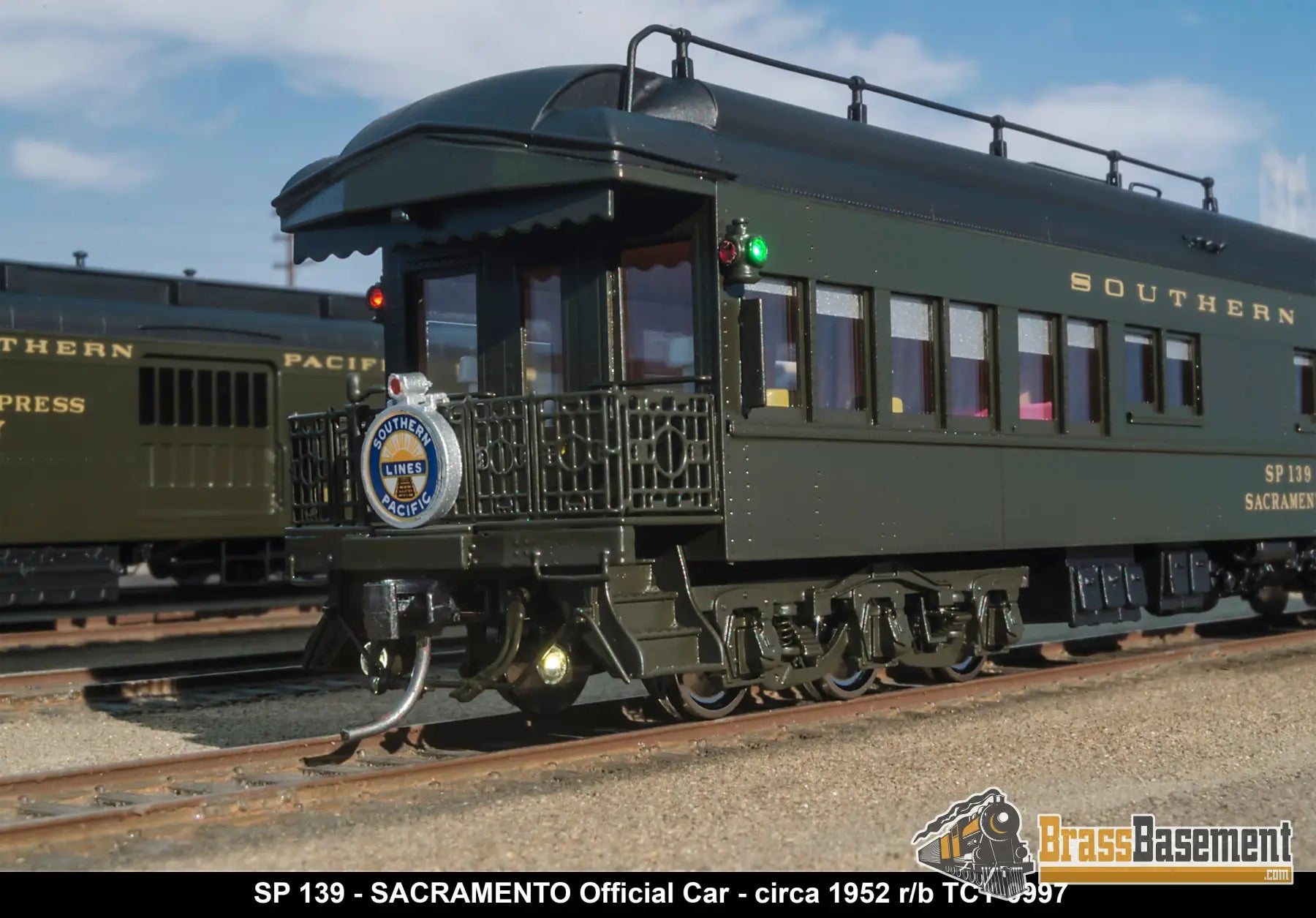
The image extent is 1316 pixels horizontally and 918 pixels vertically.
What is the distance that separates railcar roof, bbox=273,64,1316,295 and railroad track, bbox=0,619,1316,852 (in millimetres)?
3003

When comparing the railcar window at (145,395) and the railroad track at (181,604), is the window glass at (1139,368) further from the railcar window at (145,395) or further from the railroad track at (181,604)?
the railcar window at (145,395)

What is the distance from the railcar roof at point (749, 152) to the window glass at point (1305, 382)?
2.19m

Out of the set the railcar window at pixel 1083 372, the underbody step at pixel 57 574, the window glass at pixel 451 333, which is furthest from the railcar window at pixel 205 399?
the railcar window at pixel 1083 372

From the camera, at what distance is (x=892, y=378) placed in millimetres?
9102

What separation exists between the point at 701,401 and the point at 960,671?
405cm

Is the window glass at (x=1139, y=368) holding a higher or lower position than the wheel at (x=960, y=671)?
higher

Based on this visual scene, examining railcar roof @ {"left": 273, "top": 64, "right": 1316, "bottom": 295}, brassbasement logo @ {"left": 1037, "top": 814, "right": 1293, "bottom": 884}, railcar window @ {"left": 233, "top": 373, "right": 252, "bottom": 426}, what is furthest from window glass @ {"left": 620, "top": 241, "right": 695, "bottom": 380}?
railcar window @ {"left": 233, "top": 373, "right": 252, "bottom": 426}

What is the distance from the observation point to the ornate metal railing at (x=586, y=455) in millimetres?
7551

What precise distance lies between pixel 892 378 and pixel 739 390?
143 centimetres

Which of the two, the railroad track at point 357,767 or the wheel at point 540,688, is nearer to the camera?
the railroad track at point 357,767

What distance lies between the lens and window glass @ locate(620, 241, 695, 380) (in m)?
8.22

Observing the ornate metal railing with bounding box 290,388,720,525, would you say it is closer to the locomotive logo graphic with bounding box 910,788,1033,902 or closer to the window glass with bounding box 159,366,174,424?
the locomotive logo graphic with bounding box 910,788,1033,902

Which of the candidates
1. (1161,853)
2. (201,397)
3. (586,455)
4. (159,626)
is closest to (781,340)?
(586,455)

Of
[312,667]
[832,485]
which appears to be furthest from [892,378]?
Result: [312,667]
